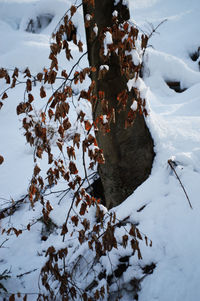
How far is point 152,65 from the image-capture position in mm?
10188

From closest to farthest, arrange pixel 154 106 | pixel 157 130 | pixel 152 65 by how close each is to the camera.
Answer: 1. pixel 157 130
2. pixel 154 106
3. pixel 152 65

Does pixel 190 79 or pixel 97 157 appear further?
pixel 190 79

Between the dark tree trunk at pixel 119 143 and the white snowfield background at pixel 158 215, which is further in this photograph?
the dark tree trunk at pixel 119 143

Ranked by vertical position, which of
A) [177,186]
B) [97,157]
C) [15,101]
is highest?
[15,101]

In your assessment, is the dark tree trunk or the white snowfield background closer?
the white snowfield background

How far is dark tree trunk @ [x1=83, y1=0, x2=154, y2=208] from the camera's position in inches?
72.2

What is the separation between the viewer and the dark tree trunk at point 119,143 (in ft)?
6.02

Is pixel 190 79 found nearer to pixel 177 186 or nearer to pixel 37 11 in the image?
pixel 177 186

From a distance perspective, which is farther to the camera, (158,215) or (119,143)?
(119,143)

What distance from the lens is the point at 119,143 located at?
2.02 metres

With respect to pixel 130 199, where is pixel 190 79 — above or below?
above

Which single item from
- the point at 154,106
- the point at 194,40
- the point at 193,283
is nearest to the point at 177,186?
the point at 193,283

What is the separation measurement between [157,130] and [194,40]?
13.8 metres

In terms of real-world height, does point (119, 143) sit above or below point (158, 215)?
A: above
